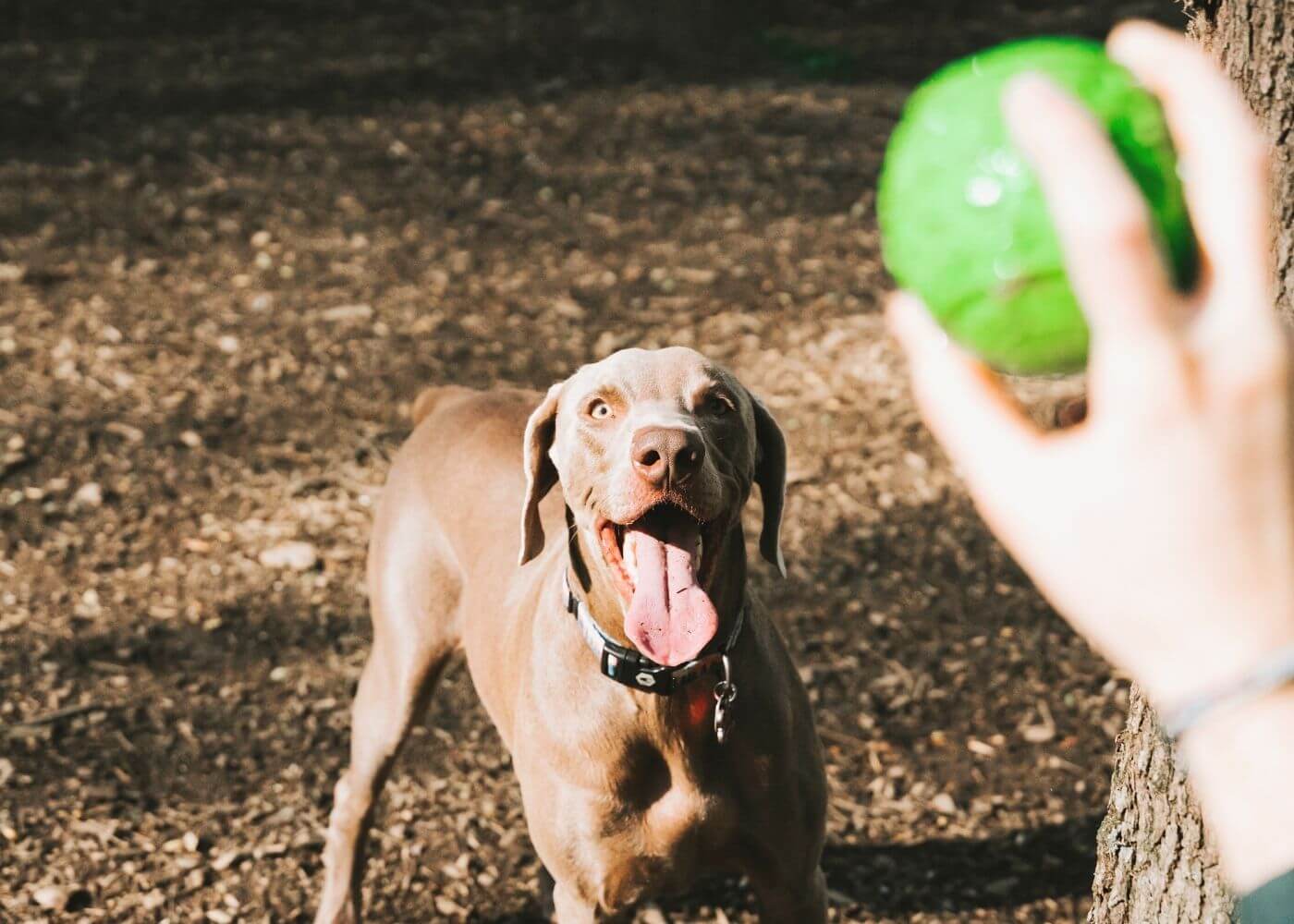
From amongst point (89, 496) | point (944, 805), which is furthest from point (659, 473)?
point (89, 496)

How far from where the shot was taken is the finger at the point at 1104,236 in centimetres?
85

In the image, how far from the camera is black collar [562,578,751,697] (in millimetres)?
3014

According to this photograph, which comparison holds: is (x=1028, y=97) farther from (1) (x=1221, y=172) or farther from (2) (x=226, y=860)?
(2) (x=226, y=860)

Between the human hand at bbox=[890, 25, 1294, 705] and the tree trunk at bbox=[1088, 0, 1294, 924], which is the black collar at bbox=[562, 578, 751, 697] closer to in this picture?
the tree trunk at bbox=[1088, 0, 1294, 924]

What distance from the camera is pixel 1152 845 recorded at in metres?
2.89

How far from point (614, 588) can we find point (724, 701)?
344 millimetres

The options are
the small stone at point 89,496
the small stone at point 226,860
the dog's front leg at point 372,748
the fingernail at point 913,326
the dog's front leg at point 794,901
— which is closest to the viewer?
the fingernail at point 913,326

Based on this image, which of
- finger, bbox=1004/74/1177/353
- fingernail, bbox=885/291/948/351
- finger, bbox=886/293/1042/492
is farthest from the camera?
fingernail, bbox=885/291/948/351

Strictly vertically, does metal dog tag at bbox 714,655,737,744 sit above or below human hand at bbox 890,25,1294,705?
below

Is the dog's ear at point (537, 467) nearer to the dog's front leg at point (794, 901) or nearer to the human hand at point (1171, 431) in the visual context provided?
the dog's front leg at point (794, 901)

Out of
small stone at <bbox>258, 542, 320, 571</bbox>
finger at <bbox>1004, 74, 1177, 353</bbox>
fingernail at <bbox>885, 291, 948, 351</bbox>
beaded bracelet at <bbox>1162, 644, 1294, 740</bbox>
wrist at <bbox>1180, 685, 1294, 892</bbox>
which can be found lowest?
small stone at <bbox>258, 542, 320, 571</bbox>

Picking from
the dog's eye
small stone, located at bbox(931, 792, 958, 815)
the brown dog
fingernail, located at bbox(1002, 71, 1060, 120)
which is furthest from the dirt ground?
fingernail, located at bbox(1002, 71, 1060, 120)

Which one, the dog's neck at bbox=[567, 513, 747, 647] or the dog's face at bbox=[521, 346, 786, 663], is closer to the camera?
the dog's face at bbox=[521, 346, 786, 663]

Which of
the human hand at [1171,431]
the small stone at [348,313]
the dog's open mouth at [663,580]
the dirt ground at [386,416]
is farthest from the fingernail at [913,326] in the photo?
the small stone at [348,313]
